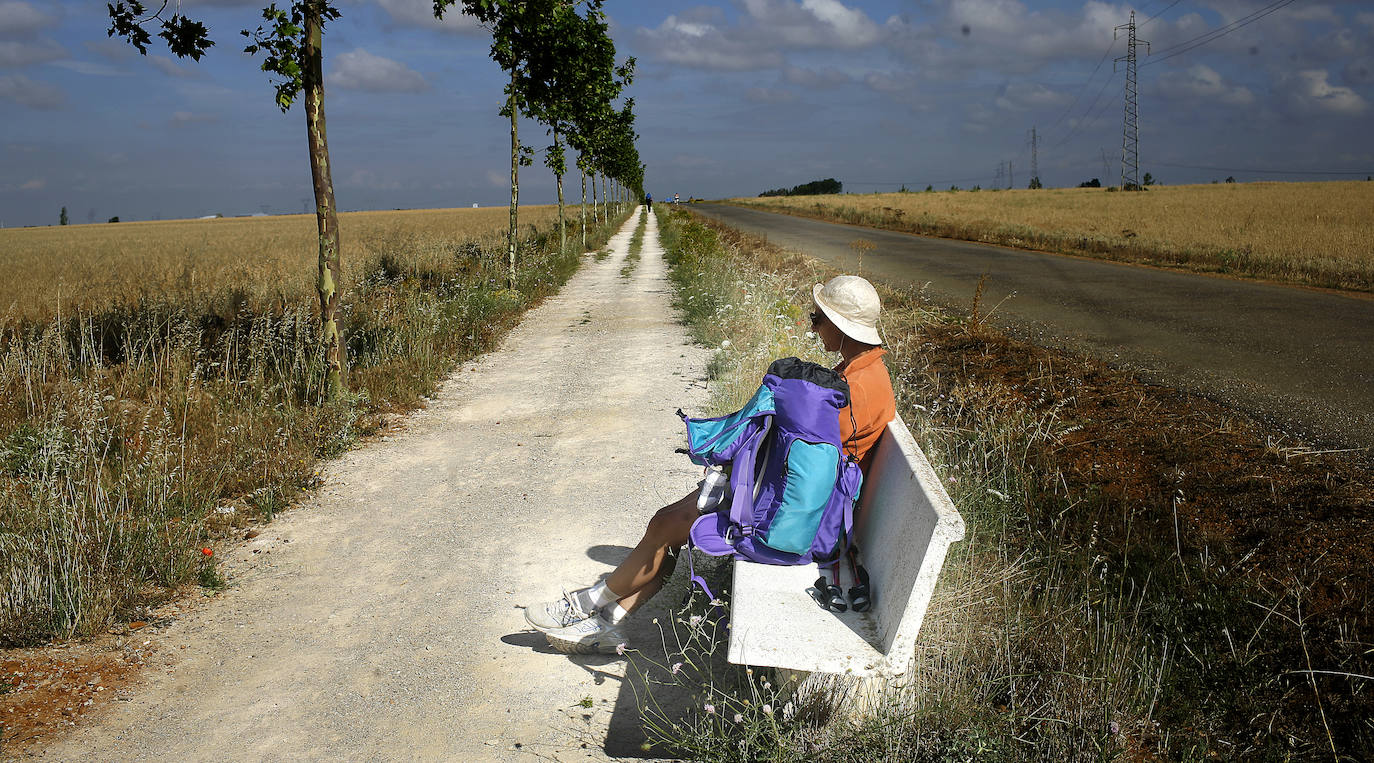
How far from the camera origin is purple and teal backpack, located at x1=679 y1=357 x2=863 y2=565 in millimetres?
2934

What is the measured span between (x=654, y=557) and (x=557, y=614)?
0.50 m

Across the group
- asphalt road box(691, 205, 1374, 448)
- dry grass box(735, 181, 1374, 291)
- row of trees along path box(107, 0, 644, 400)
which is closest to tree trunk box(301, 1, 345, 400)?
row of trees along path box(107, 0, 644, 400)

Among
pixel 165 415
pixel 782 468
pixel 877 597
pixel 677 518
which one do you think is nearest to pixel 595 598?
pixel 677 518

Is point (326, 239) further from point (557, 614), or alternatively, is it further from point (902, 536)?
point (902, 536)

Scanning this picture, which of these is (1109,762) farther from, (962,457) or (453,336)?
(453,336)

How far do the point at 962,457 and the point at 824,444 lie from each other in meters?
2.74

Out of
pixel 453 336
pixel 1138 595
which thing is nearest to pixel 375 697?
pixel 1138 595

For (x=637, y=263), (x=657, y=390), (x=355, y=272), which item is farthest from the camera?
(x=637, y=263)

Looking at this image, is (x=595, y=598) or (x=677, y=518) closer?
(x=677, y=518)

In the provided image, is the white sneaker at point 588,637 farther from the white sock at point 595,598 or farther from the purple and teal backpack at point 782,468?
the purple and teal backpack at point 782,468

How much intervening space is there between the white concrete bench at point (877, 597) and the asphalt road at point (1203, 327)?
4.06m

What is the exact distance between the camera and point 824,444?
293 centimetres

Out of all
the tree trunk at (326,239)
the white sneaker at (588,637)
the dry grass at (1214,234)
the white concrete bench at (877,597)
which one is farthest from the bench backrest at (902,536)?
the dry grass at (1214,234)

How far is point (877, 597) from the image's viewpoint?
2.93 metres
